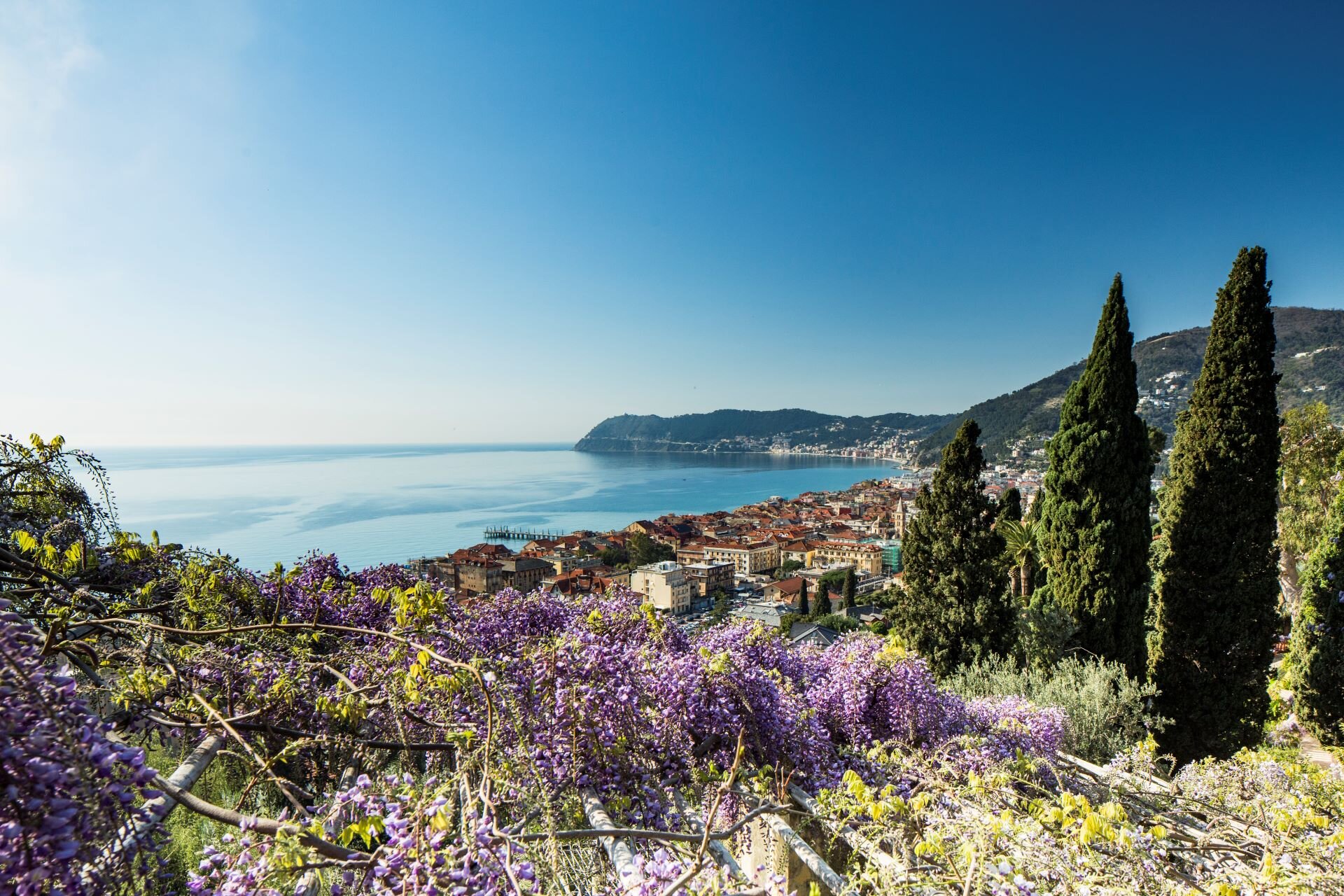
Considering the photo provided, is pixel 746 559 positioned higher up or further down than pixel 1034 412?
further down

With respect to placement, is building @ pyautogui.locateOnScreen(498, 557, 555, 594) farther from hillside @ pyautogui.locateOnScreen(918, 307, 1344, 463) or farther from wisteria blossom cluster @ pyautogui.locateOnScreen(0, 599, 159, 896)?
hillside @ pyautogui.locateOnScreen(918, 307, 1344, 463)

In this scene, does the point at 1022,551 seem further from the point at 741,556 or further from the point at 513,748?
the point at 741,556

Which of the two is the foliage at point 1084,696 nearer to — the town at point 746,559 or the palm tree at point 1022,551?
the palm tree at point 1022,551

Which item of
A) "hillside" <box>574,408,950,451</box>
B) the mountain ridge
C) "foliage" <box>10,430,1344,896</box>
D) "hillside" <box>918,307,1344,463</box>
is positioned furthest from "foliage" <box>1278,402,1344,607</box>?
"hillside" <box>574,408,950,451</box>

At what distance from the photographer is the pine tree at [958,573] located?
23.9 feet

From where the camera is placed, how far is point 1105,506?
7.30m

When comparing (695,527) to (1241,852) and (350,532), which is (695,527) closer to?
(350,532)

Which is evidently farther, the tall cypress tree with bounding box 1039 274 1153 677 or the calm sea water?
the calm sea water

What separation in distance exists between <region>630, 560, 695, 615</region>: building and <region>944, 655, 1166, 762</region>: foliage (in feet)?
74.6

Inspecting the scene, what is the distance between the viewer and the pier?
5319 cm

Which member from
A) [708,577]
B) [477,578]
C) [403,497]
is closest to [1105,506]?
[477,578]

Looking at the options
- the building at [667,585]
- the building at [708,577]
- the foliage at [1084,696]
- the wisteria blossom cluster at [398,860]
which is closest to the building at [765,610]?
the building at [667,585]

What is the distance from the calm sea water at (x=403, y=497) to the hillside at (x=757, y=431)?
3359 cm

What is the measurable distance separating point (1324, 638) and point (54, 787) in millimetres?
9799
